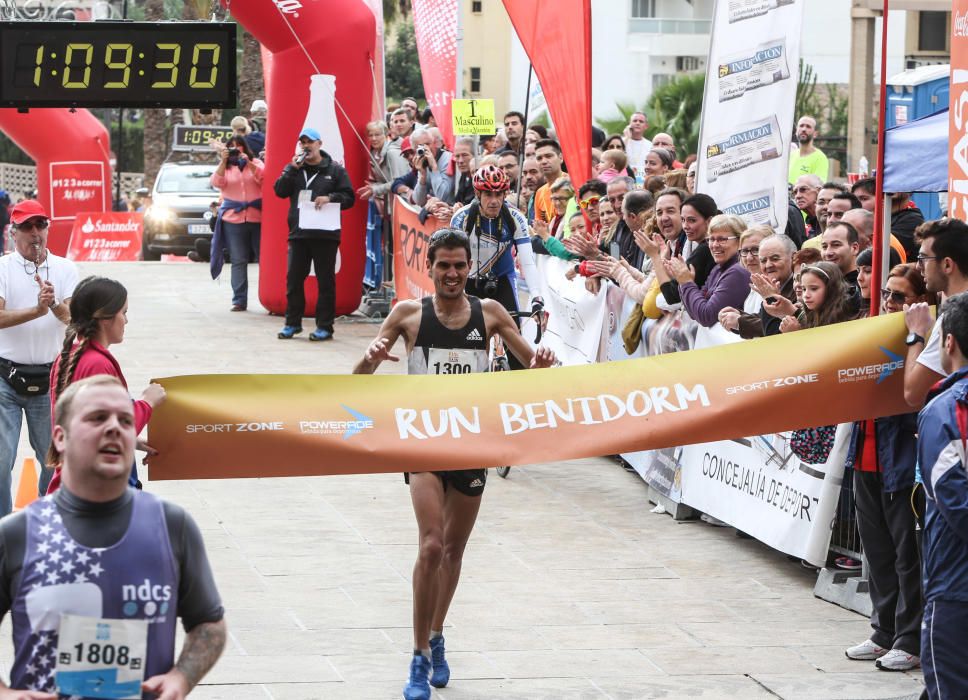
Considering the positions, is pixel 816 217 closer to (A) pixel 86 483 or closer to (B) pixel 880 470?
(B) pixel 880 470

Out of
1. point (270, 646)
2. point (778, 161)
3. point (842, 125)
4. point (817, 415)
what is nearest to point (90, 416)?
point (270, 646)

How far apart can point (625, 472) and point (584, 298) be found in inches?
61.6

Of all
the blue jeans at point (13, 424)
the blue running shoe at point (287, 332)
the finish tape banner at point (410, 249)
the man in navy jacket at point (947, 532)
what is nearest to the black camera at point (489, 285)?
the blue jeans at point (13, 424)

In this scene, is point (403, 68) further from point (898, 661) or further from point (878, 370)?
point (898, 661)

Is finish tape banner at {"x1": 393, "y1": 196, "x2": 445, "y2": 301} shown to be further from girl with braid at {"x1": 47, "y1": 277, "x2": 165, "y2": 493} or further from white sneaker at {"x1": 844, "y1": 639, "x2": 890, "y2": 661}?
girl with braid at {"x1": 47, "y1": 277, "x2": 165, "y2": 493}

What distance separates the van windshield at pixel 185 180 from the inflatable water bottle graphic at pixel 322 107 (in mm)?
13401

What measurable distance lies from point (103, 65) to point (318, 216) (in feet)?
16.1

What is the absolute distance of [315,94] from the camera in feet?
58.5

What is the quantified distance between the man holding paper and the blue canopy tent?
31.5ft

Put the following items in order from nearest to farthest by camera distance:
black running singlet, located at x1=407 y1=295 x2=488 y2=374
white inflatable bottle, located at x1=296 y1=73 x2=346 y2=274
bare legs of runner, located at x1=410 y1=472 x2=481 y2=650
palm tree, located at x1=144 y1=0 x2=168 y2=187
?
bare legs of runner, located at x1=410 y1=472 x2=481 y2=650, black running singlet, located at x1=407 y1=295 x2=488 y2=374, white inflatable bottle, located at x1=296 y1=73 x2=346 y2=274, palm tree, located at x1=144 y1=0 x2=168 y2=187

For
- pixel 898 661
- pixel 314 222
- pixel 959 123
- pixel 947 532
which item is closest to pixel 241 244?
pixel 314 222

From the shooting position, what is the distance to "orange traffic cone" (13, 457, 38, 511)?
956 centimetres

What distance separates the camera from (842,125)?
53312 mm

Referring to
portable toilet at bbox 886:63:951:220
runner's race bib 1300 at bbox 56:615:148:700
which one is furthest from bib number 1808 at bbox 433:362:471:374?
portable toilet at bbox 886:63:951:220
